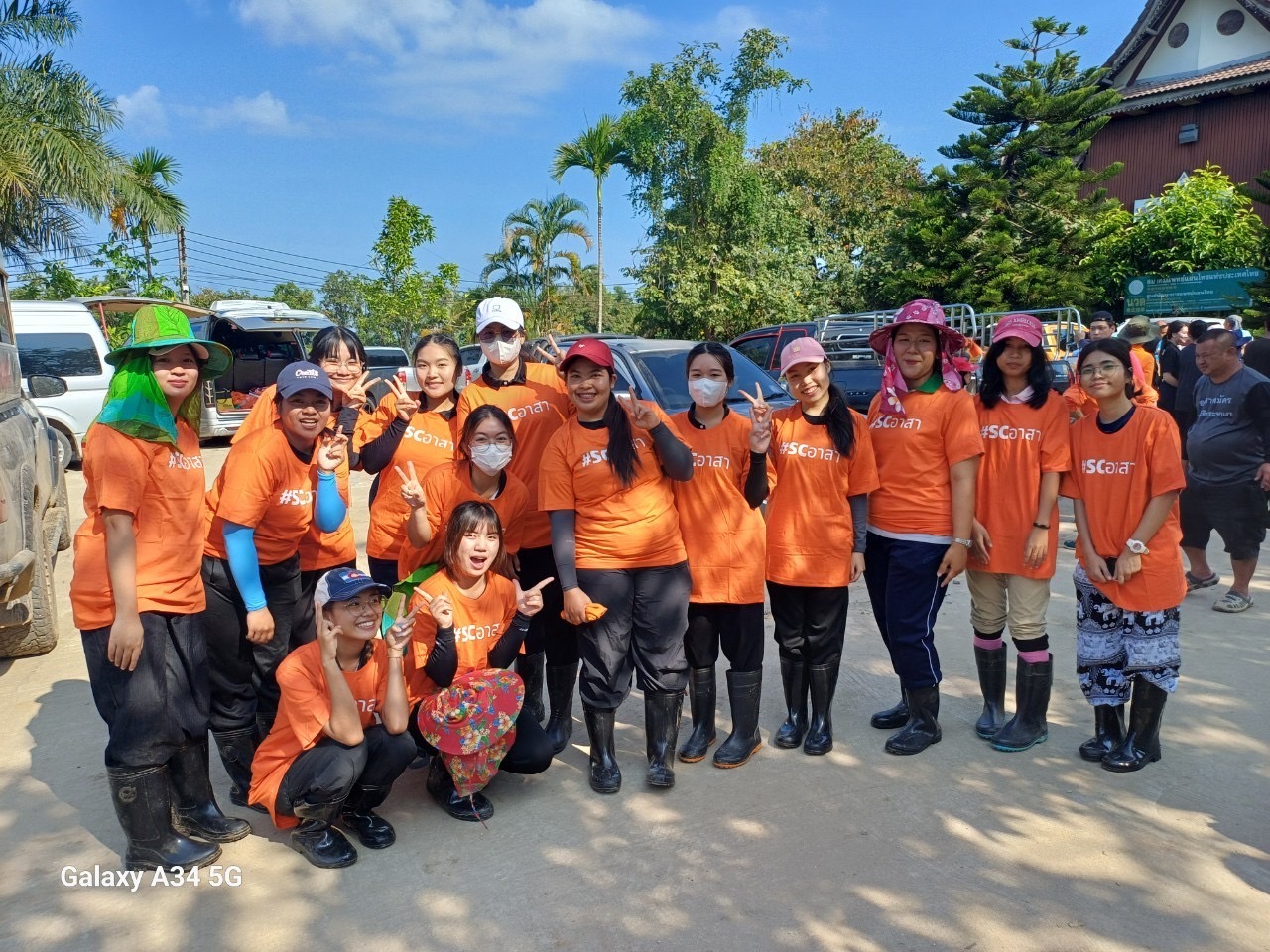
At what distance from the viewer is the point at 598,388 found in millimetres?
3510

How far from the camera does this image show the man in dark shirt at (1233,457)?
5.46m

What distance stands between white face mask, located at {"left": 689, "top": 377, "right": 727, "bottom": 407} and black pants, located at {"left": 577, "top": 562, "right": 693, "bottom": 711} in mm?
669

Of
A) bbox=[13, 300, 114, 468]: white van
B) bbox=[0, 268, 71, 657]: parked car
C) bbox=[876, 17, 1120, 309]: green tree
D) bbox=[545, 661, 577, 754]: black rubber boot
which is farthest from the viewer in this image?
bbox=[876, 17, 1120, 309]: green tree

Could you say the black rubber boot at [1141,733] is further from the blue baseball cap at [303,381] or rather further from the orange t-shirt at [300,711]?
the blue baseball cap at [303,381]

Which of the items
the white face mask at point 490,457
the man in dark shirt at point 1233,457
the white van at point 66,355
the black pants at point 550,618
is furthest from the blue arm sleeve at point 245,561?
the white van at point 66,355

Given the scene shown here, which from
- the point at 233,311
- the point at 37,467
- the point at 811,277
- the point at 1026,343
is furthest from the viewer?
the point at 811,277

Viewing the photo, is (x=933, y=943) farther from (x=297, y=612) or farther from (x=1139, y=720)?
(x=297, y=612)

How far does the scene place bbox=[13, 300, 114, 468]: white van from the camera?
1191cm

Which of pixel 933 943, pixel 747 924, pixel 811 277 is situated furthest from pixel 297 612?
pixel 811 277

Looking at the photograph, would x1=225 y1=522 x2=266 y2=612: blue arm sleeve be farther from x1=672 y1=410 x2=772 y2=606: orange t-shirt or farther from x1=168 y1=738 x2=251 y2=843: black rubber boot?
x1=672 y1=410 x2=772 y2=606: orange t-shirt

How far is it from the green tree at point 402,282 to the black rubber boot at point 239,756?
18960 mm

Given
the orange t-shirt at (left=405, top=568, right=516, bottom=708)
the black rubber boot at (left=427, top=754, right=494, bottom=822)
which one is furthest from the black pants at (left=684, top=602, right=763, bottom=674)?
the black rubber boot at (left=427, top=754, right=494, bottom=822)

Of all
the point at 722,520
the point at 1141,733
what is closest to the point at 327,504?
the point at 722,520

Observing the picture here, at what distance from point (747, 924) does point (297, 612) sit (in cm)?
207
